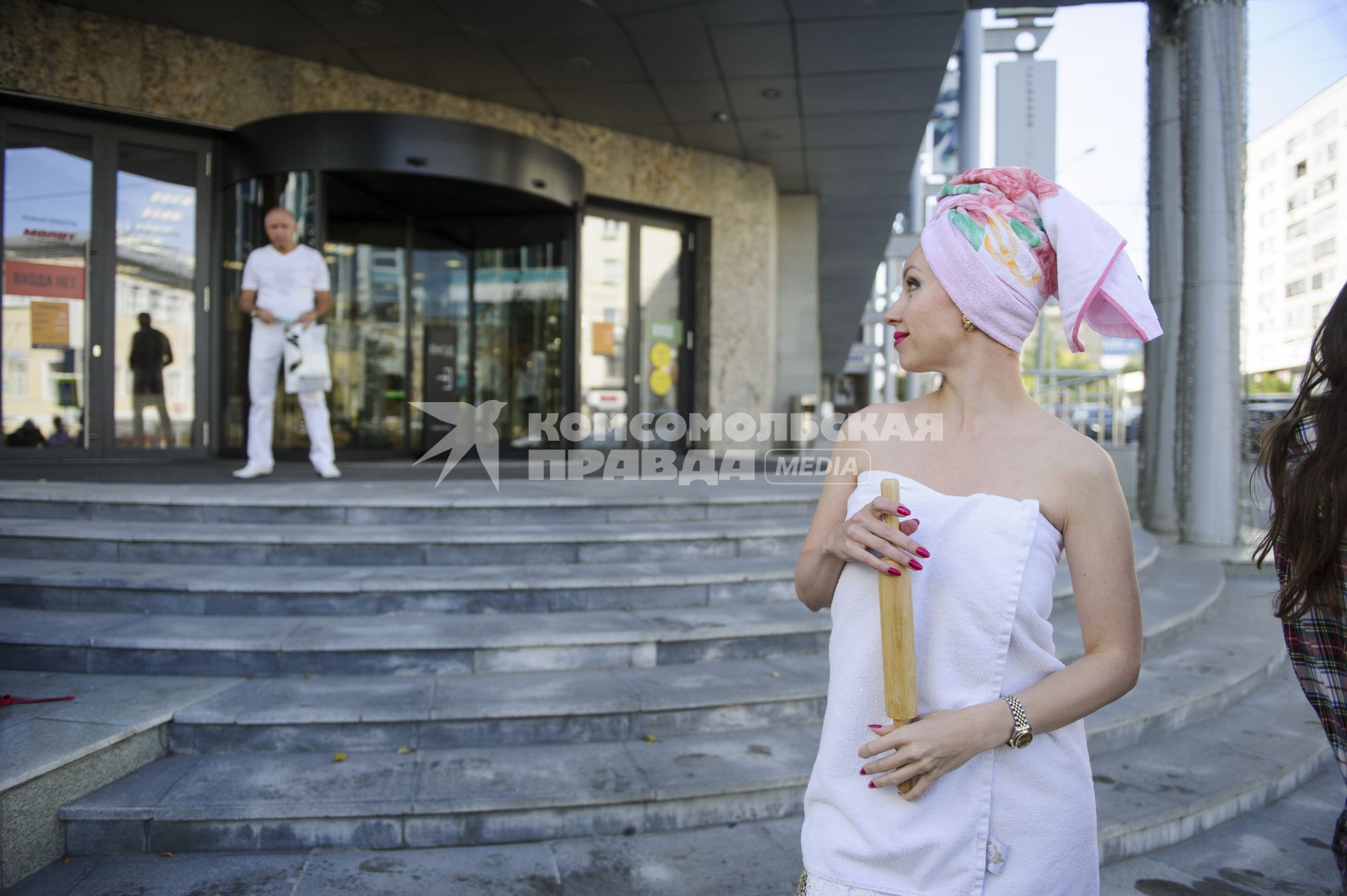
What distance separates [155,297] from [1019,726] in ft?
30.0

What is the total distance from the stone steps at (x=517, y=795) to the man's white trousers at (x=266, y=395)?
3941 millimetres

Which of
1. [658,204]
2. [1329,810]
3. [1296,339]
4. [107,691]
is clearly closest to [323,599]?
[107,691]

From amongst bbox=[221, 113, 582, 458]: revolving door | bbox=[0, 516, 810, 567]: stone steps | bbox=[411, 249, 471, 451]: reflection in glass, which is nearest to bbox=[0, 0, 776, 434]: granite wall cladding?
bbox=[221, 113, 582, 458]: revolving door

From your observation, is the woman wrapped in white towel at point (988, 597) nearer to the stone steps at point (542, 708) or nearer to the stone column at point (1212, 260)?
the stone steps at point (542, 708)

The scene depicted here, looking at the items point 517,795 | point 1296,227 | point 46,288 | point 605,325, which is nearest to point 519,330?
point 605,325

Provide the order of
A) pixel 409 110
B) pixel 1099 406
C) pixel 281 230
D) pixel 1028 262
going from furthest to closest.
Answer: pixel 1099 406 → pixel 409 110 → pixel 281 230 → pixel 1028 262

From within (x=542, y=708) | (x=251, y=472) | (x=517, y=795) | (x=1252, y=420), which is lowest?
(x=517, y=795)

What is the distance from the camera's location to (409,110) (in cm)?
904

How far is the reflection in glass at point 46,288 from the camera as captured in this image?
24.8ft

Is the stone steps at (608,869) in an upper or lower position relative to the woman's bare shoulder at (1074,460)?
lower

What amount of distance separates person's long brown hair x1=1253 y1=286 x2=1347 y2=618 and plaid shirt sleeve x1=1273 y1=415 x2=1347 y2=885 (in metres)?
0.01

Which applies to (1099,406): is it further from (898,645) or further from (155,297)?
(898,645)

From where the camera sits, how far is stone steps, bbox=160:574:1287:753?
321cm

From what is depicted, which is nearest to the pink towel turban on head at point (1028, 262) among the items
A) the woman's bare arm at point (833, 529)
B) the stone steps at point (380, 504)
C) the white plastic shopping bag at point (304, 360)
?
the woman's bare arm at point (833, 529)
